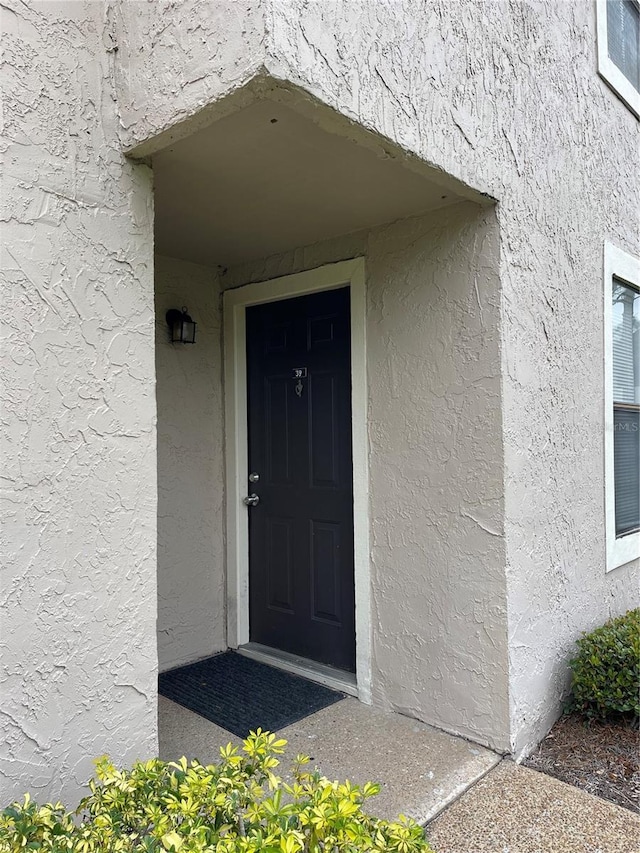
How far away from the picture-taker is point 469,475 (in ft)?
10.1

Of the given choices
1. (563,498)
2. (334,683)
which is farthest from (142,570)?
(563,498)

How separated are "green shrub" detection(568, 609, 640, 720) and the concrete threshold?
715mm

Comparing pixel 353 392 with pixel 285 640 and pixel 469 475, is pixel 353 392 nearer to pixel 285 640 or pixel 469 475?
pixel 469 475

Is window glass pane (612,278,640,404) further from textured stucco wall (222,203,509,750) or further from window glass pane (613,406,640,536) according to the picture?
textured stucco wall (222,203,509,750)

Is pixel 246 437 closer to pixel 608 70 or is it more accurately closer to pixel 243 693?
pixel 243 693

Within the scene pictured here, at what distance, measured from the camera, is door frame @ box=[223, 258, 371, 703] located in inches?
139

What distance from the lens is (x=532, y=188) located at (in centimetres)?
329

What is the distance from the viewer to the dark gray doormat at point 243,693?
3322mm

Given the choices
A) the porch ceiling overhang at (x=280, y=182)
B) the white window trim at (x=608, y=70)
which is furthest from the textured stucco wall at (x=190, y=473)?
the white window trim at (x=608, y=70)

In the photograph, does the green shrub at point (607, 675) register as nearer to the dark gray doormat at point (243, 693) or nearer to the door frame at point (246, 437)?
the door frame at point (246, 437)

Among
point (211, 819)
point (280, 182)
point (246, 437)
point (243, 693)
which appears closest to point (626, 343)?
point (246, 437)

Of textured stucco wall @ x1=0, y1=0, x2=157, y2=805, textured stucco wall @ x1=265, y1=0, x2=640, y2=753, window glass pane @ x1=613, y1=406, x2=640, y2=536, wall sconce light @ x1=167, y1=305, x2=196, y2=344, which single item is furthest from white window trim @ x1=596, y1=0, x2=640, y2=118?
textured stucco wall @ x1=0, y1=0, x2=157, y2=805

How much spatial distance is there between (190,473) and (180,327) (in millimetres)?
958

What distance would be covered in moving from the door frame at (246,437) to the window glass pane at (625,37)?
2.72m
